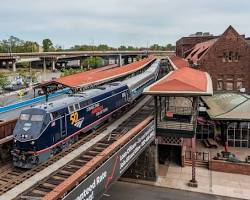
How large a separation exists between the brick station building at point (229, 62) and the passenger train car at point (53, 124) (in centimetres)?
2659

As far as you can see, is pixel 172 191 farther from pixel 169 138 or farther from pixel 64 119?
pixel 64 119

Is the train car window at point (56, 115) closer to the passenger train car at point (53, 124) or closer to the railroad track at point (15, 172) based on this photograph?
the passenger train car at point (53, 124)

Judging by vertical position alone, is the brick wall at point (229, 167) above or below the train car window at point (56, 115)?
below

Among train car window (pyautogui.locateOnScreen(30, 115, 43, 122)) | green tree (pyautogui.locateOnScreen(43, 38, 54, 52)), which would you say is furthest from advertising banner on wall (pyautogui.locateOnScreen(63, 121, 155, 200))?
green tree (pyautogui.locateOnScreen(43, 38, 54, 52))

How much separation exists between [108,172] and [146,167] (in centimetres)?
1266

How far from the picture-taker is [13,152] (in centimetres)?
2059

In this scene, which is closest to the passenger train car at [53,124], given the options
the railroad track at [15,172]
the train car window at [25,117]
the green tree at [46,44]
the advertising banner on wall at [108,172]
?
the train car window at [25,117]

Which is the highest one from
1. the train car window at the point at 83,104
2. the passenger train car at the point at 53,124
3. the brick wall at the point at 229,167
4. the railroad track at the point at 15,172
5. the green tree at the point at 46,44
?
the green tree at the point at 46,44

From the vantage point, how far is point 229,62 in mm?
51000

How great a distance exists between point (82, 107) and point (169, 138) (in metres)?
9.56

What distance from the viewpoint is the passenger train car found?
2016 centimetres

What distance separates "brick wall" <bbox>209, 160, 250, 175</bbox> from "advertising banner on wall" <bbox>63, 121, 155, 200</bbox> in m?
9.81

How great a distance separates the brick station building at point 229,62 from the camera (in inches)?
1983

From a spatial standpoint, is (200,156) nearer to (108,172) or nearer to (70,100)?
(70,100)
